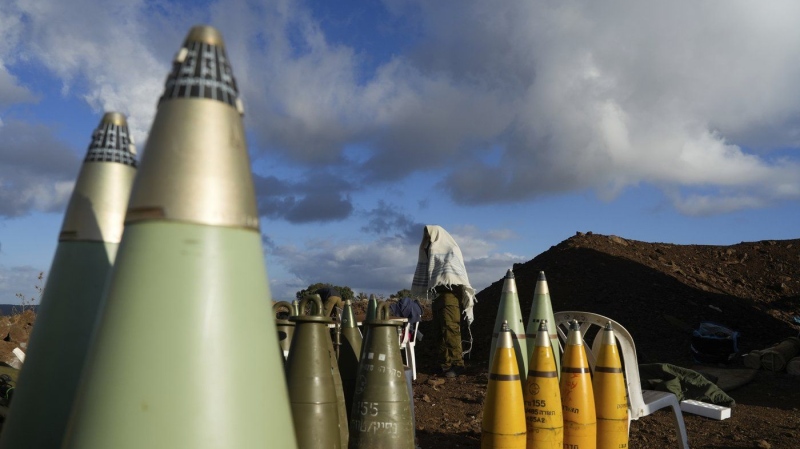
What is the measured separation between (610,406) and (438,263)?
4.28m

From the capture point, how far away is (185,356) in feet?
3.80

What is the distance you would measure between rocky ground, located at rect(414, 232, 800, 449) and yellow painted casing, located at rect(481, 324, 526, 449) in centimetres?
199

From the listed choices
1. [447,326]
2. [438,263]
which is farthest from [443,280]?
[447,326]

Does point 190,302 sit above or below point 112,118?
below

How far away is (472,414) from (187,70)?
5511 millimetres

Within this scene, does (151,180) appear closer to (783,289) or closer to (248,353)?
(248,353)

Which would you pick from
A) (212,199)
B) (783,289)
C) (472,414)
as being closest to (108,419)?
(212,199)

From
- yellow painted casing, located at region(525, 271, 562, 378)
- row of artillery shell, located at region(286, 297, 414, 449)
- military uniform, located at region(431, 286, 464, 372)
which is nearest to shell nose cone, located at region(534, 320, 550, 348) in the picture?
yellow painted casing, located at region(525, 271, 562, 378)

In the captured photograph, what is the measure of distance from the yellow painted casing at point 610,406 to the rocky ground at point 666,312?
1.59 metres

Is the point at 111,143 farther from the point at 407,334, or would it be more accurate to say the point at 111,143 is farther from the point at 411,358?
the point at 411,358

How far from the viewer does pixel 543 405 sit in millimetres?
3186

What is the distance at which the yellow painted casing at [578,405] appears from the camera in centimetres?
338

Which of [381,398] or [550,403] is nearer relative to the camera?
[381,398]

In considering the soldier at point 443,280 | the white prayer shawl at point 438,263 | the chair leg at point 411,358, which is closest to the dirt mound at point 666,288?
the soldier at point 443,280
